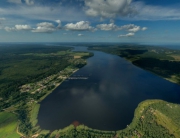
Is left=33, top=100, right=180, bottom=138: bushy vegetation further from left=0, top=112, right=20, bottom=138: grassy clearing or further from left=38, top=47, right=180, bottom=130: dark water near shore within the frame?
left=0, top=112, right=20, bottom=138: grassy clearing

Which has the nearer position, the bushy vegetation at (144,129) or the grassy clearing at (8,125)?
the bushy vegetation at (144,129)

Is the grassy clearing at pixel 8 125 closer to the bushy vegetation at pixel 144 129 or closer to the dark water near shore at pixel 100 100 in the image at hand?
the dark water near shore at pixel 100 100

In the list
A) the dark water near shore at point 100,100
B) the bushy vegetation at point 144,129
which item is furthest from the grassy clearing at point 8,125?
the bushy vegetation at point 144,129

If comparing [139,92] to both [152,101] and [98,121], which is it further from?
[98,121]

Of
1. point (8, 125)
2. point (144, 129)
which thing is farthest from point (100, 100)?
point (8, 125)

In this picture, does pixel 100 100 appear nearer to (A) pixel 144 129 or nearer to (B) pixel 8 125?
(A) pixel 144 129

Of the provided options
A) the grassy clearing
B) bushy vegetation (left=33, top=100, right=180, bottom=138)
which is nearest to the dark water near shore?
bushy vegetation (left=33, top=100, right=180, bottom=138)
